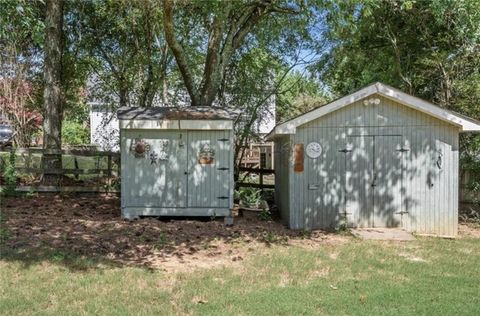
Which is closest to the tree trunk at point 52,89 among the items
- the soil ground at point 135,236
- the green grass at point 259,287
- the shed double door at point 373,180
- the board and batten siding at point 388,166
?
the soil ground at point 135,236

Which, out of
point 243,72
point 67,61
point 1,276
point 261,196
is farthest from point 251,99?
point 1,276

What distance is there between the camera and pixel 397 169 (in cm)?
916

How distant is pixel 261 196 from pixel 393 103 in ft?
15.0

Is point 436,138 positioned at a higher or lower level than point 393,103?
lower

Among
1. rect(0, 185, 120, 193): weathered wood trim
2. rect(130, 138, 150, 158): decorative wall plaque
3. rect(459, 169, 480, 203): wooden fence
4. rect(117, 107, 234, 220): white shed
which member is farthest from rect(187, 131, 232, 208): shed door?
rect(459, 169, 480, 203): wooden fence

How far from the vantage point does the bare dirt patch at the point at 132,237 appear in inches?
248

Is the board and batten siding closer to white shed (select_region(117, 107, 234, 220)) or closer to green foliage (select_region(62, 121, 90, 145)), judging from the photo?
white shed (select_region(117, 107, 234, 220))

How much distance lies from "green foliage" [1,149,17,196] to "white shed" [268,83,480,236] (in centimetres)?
613

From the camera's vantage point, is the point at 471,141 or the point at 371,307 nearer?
the point at 371,307

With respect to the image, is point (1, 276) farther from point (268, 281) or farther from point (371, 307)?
point (371, 307)

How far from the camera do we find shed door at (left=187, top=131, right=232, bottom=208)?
29.7ft

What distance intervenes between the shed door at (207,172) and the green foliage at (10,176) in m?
4.46

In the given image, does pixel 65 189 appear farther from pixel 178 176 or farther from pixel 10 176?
pixel 178 176

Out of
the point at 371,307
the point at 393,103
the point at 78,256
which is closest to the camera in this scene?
the point at 371,307
